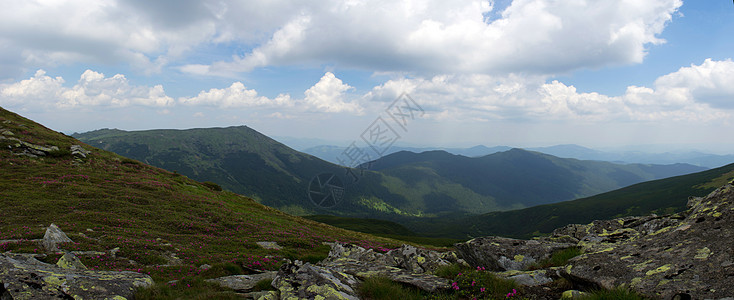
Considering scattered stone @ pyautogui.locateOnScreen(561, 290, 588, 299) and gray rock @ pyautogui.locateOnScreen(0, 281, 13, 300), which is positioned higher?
scattered stone @ pyautogui.locateOnScreen(561, 290, 588, 299)

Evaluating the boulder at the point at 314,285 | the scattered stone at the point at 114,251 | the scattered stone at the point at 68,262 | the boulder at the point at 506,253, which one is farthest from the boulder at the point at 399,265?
the scattered stone at the point at 114,251

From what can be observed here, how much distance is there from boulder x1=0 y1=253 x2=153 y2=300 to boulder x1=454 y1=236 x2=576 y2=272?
16127 millimetres

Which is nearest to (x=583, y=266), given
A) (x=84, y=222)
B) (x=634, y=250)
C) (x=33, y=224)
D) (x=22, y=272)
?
(x=634, y=250)

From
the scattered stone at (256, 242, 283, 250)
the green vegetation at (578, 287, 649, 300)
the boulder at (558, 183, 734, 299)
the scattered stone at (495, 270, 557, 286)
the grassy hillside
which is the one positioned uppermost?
the boulder at (558, 183, 734, 299)

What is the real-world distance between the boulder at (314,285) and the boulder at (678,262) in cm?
823

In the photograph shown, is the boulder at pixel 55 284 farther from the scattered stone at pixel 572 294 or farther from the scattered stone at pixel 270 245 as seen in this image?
the scattered stone at pixel 270 245

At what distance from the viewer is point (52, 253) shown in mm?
17031

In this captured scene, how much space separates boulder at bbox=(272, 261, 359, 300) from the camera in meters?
9.85

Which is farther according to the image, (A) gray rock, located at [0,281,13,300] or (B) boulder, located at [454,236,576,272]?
(B) boulder, located at [454,236,576,272]

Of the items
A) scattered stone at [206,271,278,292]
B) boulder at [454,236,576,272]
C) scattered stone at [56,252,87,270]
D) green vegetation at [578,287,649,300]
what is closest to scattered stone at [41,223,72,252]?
scattered stone at [56,252,87,270]

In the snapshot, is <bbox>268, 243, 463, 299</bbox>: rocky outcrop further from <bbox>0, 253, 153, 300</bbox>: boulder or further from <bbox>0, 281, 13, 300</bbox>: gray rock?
<bbox>0, 281, 13, 300</bbox>: gray rock

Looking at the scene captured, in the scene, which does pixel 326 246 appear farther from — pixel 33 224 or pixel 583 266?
pixel 583 266

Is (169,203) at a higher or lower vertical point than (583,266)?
lower

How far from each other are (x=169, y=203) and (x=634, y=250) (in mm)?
46347
